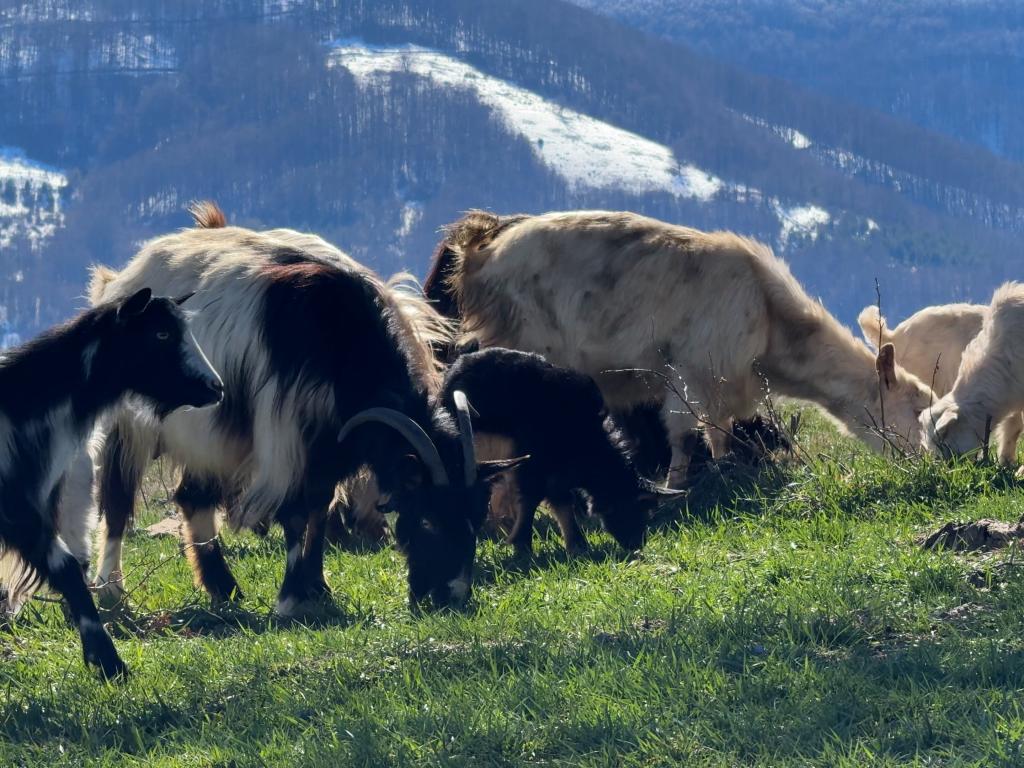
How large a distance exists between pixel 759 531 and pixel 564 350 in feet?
10.8

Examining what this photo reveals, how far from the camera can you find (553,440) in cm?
947

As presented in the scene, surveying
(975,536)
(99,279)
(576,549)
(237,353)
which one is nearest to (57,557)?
(237,353)

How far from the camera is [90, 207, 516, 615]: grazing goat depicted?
26.1ft

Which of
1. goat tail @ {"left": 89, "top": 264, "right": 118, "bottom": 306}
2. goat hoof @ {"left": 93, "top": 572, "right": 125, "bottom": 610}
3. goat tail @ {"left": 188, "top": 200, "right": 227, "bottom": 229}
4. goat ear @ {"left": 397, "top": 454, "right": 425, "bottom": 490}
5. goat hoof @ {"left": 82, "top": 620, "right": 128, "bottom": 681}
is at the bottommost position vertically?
goat hoof @ {"left": 93, "top": 572, "right": 125, "bottom": 610}

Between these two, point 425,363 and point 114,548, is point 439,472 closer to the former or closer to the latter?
point 425,363

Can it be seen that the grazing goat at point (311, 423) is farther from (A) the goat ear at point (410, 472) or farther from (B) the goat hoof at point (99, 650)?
(B) the goat hoof at point (99, 650)

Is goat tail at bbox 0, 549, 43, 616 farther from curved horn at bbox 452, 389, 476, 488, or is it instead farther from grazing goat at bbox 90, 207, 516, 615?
curved horn at bbox 452, 389, 476, 488

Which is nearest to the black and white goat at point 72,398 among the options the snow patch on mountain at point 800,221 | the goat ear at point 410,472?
the goat ear at point 410,472

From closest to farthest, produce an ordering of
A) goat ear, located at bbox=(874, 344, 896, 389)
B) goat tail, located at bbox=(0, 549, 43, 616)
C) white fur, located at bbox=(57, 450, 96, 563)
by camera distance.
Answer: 1. goat tail, located at bbox=(0, 549, 43, 616)
2. white fur, located at bbox=(57, 450, 96, 563)
3. goat ear, located at bbox=(874, 344, 896, 389)

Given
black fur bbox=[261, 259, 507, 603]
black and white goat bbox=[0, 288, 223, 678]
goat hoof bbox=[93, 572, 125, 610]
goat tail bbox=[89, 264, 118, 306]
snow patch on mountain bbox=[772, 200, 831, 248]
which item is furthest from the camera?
snow patch on mountain bbox=[772, 200, 831, 248]

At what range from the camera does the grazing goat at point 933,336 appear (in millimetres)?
13633

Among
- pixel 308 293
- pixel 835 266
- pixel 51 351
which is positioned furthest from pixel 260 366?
pixel 835 266

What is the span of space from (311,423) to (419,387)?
2.19 ft

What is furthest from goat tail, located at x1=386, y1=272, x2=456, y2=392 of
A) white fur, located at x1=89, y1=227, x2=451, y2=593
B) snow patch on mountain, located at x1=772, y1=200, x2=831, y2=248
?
snow patch on mountain, located at x1=772, y1=200, x2=831, y2=248
